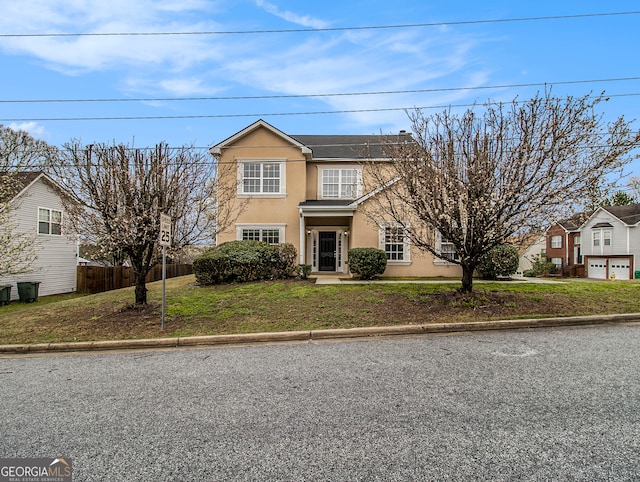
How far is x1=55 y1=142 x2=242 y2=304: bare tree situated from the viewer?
316 inches

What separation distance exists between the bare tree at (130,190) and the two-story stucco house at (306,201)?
7.61 metres

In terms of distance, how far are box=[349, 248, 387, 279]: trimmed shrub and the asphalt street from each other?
27.9 feet

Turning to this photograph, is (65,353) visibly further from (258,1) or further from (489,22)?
(489,22)

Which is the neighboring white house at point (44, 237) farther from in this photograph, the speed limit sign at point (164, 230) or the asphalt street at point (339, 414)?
the asphalt street at point (339, 414)

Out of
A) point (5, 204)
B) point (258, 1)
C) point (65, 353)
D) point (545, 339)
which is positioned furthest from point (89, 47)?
point (545, 339)

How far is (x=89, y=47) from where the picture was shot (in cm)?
1118

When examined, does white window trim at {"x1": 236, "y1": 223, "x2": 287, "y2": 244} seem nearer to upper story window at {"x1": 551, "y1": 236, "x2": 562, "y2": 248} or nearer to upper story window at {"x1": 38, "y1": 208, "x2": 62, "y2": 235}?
upper story window at {"x1": 38, "y1": 208, "x2": 62, "y2": 235}

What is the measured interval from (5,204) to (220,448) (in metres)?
15.1

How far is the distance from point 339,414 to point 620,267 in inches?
1559

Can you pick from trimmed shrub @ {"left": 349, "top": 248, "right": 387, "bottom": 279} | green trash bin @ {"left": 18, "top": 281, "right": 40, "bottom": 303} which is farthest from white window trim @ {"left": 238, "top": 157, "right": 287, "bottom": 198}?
green trash bin @ {"left": 18, "top": 281, "right": 40, "bottom": 303}

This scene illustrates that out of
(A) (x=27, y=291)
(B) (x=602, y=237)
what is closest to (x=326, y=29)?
(A) (x=27, y=291)

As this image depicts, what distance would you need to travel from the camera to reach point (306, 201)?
17594 millimetres

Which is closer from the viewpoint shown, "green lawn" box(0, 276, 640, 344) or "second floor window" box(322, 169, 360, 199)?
"green lawn" box(0, 276, 640, 344)

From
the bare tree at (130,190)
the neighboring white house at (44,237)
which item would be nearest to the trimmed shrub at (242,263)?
the bare tree at (130,190)
